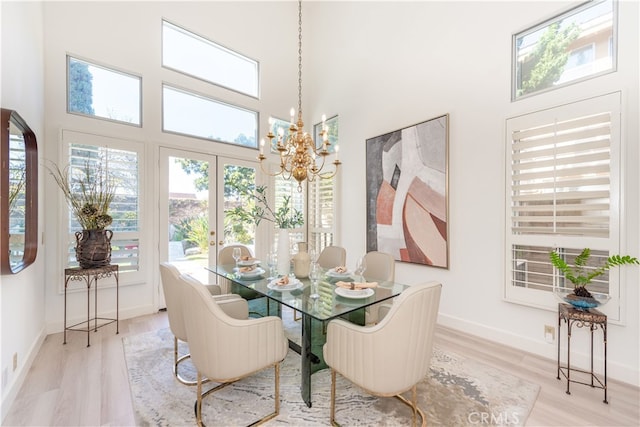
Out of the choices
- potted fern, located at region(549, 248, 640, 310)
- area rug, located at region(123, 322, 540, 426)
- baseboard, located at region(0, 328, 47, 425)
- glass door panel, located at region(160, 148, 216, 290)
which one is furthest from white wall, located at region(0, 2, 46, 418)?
potted fern, located at region(549, 248, 640, 310)

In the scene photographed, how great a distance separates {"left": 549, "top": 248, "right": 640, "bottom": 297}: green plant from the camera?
194 cm

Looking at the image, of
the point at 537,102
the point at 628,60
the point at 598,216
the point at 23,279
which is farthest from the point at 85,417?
the point at 628,60

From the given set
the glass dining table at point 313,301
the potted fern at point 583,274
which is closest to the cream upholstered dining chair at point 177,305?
the glass dining table at point 313,301

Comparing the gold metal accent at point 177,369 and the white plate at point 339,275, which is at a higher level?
the white plate at point 339,275

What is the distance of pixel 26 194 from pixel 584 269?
15.7 feet

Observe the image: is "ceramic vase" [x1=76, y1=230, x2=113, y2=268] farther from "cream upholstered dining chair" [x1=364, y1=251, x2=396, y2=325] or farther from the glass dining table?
"cream upholstered dining chair" [x1=364, y1=251, x2=396, y2=325]

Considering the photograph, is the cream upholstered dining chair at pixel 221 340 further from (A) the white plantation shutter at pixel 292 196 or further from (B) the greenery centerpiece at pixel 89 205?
(A) the white plantation shutter at pixel 292 196

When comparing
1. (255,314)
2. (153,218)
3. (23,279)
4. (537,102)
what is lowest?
(255,314)

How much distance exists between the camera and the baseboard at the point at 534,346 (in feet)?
6.85

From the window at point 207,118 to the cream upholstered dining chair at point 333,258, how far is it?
251 cm

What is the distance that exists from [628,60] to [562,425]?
271 centimetres

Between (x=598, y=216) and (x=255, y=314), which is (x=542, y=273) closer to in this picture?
(x=598, y=216)

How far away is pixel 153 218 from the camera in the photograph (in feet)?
11.9

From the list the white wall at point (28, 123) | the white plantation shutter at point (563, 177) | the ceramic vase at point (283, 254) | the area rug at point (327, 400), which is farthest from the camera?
the ceramic vase at point (283, 254)
